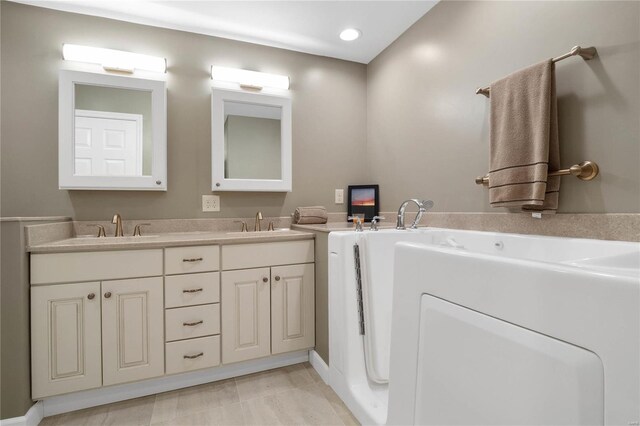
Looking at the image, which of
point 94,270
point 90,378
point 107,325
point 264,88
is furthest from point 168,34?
point 90,378

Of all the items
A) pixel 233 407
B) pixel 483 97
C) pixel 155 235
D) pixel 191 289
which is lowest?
pixel 233 407

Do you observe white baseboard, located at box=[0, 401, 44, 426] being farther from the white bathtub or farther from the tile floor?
the white bathtub

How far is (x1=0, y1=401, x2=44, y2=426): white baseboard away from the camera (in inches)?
52.4

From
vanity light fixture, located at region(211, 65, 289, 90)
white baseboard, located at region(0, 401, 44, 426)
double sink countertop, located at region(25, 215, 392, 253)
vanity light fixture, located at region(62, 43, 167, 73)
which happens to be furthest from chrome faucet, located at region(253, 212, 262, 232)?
white baseboard, located at region(0, 401, 44, 426)

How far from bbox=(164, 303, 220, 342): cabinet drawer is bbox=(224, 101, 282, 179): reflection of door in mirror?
953 mm

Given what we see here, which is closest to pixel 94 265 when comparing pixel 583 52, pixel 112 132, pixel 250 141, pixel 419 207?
pixel 112 132

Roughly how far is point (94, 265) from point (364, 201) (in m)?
1.86

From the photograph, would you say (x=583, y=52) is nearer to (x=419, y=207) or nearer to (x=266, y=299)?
(x=419, y=207)

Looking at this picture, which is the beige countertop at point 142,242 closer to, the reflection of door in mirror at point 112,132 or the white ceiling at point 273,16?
the reflection of door in mirror at point 112,132

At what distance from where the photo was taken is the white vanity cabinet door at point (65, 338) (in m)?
1.41

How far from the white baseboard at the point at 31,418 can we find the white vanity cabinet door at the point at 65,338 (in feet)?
0.21

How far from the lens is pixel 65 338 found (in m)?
1.45

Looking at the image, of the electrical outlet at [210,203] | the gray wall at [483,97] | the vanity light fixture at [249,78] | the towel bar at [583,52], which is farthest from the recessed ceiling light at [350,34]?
the electrical outlet at [210,203]

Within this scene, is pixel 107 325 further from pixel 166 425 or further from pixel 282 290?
pixel 282 290
